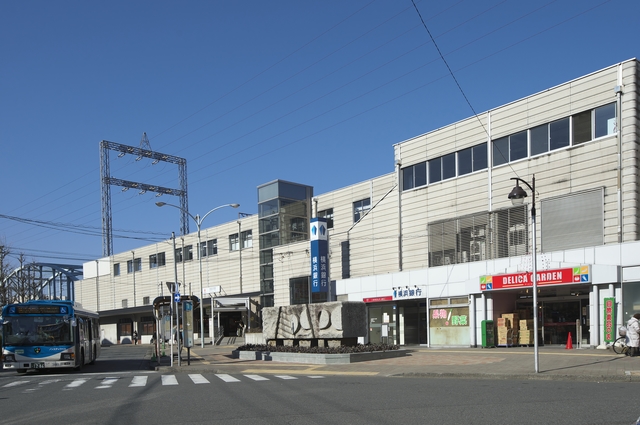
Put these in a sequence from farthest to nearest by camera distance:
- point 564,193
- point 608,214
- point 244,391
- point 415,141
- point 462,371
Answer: point 415,141 < point 564,193 < point 608,214 < point 462,371 < point 244,391

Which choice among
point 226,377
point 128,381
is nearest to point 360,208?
point 226,377

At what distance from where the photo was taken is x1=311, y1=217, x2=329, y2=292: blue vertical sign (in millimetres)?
41906

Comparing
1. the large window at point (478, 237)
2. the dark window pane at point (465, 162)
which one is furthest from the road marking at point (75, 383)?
the dark window pane at point (465, 162)

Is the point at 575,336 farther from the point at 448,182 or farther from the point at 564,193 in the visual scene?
the point at 448,182

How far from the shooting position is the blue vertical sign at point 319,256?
41906 millimetres

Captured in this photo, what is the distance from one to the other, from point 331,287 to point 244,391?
92.8ft

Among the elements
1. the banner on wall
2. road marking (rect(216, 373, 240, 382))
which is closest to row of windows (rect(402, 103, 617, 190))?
the banner on wall

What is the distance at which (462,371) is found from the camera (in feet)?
62.7

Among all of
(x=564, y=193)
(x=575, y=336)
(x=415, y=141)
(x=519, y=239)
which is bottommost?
(x=575, y=336)

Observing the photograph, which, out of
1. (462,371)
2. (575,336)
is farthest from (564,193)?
(462,371)

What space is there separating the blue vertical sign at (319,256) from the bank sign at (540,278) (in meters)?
13.7

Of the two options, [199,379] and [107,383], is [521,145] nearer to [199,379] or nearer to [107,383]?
[199,379]

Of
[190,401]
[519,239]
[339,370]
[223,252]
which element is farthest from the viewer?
[223,252]

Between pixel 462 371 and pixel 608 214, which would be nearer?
pixel 462 371
